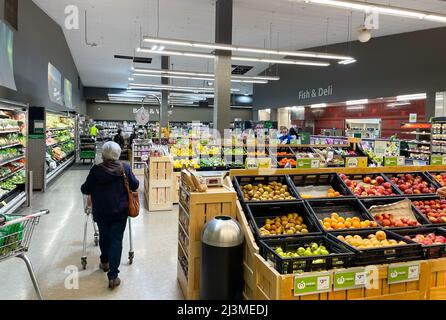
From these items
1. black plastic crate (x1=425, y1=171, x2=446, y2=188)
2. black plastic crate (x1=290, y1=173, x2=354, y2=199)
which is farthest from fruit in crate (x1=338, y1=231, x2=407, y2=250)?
black plastic crate (x1=425, y1=171, x2=446, y2=188)

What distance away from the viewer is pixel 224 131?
10.2m

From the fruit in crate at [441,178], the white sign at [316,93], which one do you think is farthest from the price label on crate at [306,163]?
the white sign at [316,93]

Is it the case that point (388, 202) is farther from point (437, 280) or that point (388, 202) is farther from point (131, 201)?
point (131, 201)

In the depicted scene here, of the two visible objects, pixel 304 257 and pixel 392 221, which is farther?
pixel 392 221

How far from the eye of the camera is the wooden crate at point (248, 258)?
2814 millimetres

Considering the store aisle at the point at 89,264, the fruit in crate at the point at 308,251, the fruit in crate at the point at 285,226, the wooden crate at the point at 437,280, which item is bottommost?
the store aisle at the point at 89,264

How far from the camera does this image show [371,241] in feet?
9.39

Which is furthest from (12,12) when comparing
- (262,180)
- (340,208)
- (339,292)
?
(339,292)

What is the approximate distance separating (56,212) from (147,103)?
878 inches

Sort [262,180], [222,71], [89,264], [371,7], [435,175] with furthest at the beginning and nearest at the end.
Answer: [222,71] < [371,7] < [435,175] < [89,264] < [262,180]

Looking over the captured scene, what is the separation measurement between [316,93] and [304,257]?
595 inches

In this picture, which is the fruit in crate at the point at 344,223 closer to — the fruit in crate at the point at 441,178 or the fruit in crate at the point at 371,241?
the fruit in crate at the point at 371,241

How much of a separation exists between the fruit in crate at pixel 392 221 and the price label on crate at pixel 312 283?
3.75 ft

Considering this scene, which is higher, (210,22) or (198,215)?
(210,22)
